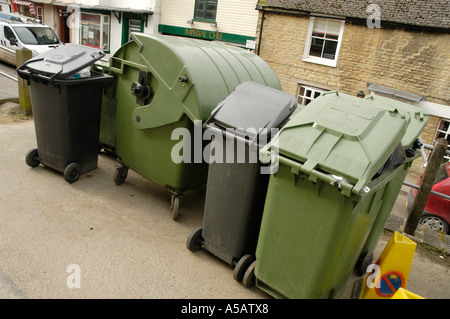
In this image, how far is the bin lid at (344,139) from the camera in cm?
244

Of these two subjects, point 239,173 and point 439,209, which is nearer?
point 239,173

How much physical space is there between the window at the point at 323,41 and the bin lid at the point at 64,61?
9383 millimetres

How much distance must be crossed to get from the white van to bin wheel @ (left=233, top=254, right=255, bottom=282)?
12244 millimetres

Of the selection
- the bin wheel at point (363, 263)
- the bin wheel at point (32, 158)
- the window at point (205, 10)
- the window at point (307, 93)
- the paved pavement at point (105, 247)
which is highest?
the window at point (205, 10)

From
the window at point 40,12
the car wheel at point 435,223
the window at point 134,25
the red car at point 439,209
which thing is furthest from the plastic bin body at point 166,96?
the window at point 40,12

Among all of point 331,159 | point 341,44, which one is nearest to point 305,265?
point 331,159

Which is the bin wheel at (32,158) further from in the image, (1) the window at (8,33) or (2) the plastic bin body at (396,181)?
(1) the window at (8,33)

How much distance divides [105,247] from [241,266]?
1381 mm

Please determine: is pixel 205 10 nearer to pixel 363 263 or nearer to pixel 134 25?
pixel 134 25

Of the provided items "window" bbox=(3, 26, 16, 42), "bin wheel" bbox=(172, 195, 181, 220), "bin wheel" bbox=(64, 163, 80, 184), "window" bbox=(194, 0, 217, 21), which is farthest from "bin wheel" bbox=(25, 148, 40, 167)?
"window" bbox=(194, 0, 217, 21)

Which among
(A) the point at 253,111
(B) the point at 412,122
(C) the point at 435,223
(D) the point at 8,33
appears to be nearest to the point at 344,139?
(A) the point at 253,111

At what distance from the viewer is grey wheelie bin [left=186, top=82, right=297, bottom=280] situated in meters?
3.08

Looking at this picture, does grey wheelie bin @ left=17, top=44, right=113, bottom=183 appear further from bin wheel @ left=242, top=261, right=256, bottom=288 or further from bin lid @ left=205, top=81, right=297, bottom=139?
bin wheel @ left=242, top=261, right=256, bottom=288

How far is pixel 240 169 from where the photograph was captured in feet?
10.3
